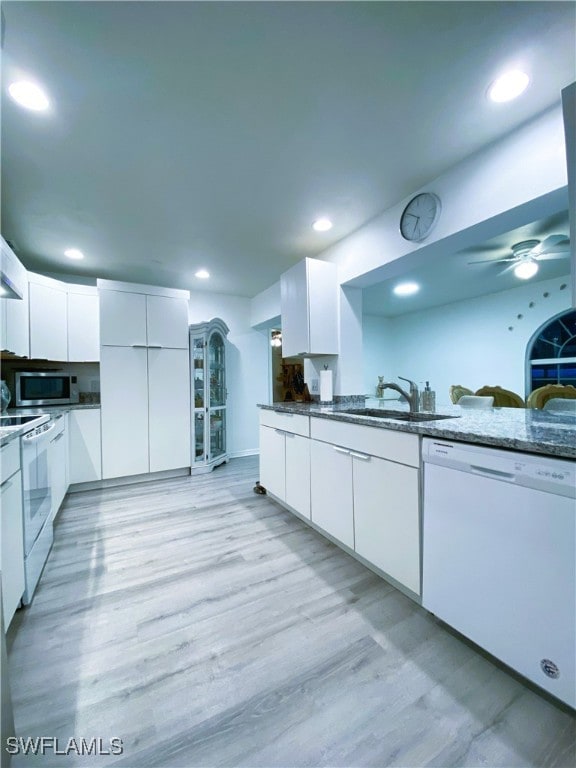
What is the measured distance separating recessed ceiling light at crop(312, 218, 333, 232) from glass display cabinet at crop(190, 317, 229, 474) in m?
1.90

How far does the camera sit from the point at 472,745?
0.97 metres

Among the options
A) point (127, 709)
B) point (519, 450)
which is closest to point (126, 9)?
point (519, 450)

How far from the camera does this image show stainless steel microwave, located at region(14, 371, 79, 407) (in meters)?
3.09

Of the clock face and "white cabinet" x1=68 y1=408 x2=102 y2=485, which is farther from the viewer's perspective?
"white cabinet" x1=68 y1=408 x2=102 y2=485

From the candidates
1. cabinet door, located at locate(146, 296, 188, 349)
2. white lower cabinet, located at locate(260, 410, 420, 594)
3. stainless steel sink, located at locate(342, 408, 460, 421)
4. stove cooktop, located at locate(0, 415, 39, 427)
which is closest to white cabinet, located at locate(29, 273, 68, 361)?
cabinet door, located at locate(146, 296, 188, 349)

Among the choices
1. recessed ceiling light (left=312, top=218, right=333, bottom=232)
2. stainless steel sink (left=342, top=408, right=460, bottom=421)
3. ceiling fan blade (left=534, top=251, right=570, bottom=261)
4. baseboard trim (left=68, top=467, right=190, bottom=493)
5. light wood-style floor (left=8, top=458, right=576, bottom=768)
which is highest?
recessed ceiling light (left=312, top=218, right=333, bottom=232)

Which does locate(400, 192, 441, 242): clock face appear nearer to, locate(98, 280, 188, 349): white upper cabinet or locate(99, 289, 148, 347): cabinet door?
locate(98, 280, 188, 349): white upper cabinet

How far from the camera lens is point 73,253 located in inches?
126

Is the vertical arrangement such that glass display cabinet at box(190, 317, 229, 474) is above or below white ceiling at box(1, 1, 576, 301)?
below

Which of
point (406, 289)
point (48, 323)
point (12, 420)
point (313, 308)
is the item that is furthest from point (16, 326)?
point (406, 289)

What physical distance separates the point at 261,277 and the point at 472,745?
4037 mm

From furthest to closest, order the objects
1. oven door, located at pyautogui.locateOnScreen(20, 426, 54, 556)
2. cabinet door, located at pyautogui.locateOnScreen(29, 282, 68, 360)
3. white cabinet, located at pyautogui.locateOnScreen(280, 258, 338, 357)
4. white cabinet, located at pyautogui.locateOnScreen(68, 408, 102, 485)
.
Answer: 1. white cabinet, located at pyautogui.locateOnScreen(68, 408, 102, 485)
2. cabinet door, located at pyautogui.locateOnScreen(29, 282, 68, 360)
3. white cabinet, located at pyautogui.locateOnScreen(280, 258, 338, 357)
4. oven door, located at pyautogui.locateOnScreen(20, 426, 54, 556)

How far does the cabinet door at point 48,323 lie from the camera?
3.06 m

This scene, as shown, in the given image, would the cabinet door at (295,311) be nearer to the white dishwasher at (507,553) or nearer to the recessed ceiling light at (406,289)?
the white dishwasher at (507,553)
